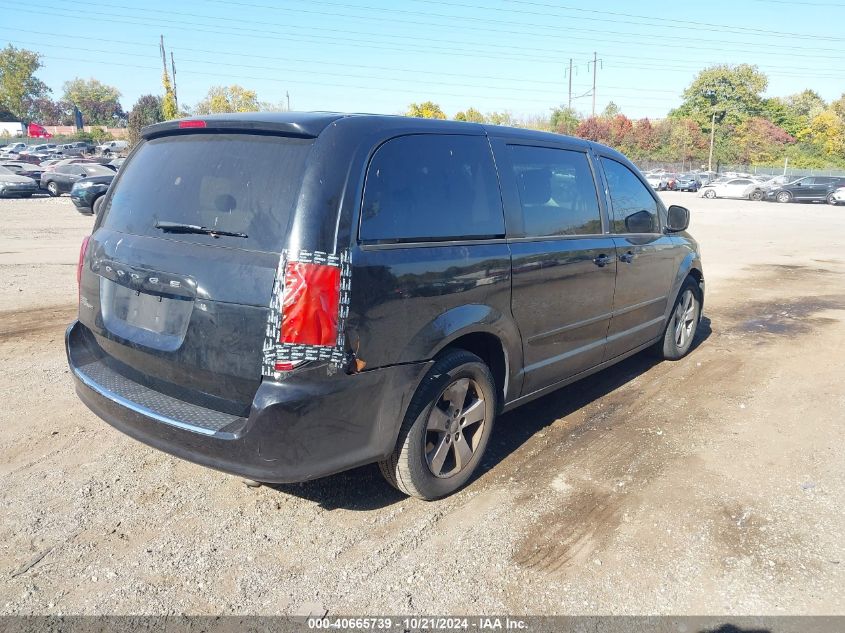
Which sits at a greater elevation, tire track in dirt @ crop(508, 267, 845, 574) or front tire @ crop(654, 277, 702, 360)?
front tire @ crop(654, 277, 702, 360)

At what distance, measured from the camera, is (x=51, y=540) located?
3.02 metres

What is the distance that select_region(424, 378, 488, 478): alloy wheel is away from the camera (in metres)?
3.41

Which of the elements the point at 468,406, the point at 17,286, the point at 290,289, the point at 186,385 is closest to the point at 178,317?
the point at 186,385

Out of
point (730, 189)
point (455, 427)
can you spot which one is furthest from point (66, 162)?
point (730, 189)

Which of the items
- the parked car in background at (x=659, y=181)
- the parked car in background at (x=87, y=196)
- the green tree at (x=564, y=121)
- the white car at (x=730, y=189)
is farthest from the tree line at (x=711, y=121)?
the parked car in background at (x=87, y=196)

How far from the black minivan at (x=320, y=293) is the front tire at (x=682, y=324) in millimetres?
2384

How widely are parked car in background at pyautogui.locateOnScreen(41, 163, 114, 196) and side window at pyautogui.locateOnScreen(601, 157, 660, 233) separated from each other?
1063 inches

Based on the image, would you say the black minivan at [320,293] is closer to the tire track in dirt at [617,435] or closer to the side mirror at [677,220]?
the tire track in dirt at [617,435]

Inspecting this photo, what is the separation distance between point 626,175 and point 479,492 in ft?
9.42

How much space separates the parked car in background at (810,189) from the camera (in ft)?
121

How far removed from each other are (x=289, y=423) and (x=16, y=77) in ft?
377

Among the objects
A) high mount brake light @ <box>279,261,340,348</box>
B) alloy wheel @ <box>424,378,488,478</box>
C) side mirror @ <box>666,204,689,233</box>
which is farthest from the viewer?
side mirror @ <box>666,204,689,233</box>

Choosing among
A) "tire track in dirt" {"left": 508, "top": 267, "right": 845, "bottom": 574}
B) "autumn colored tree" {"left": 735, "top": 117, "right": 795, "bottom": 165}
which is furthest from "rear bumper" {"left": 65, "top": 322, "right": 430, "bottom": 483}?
"autumn colored tree" {"left": 735, "top": 117, "right": 795, "bottom": 165}

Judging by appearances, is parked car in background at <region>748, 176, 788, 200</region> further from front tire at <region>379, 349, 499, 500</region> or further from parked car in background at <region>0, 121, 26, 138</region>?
parked car in background at <region>0, 121, 26, 138</region>
